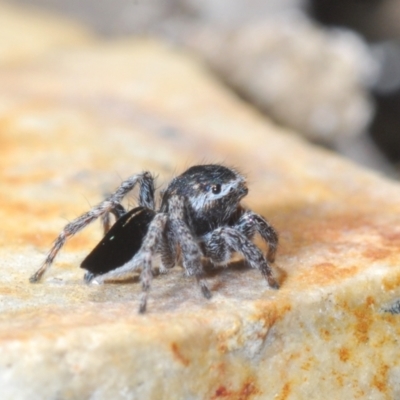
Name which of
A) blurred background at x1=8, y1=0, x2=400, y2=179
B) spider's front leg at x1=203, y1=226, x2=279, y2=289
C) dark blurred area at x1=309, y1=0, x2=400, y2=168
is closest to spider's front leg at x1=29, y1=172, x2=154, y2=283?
spider's front leg at x1=203, y1=226, x2=279, y2=289

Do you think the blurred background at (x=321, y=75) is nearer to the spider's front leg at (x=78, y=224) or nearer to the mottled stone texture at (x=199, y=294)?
the mottled stone texture at (x=199, y=294)

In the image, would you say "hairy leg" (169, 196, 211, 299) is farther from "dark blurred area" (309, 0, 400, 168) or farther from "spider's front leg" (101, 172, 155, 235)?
"dark blurred area" (309, 0, 400, 168)

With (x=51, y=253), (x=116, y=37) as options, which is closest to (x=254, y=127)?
(x=51, y=253)

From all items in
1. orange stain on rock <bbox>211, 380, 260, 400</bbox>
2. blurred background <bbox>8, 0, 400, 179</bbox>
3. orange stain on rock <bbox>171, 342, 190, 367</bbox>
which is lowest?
blurred background <bbox>8, 0, 400, 179</bbox>

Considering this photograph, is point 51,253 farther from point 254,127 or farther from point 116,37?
point 116,37

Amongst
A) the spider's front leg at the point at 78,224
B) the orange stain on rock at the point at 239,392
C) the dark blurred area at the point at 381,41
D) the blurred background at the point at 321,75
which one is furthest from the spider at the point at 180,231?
the dark blurred area at the point at 381,41

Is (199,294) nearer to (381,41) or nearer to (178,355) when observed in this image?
(178,355)
